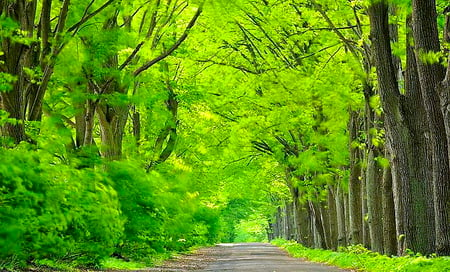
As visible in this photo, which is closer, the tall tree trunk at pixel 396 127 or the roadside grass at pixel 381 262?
the roadside grass at pixel 381 262

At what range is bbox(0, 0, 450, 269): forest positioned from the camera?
Answer: 1180 cm

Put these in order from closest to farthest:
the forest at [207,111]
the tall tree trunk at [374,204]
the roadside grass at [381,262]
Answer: the roadside grass at [381,262] → the forest at [207,111] → the tall tree trunk at [374,204]

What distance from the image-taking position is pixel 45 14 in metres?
15.4

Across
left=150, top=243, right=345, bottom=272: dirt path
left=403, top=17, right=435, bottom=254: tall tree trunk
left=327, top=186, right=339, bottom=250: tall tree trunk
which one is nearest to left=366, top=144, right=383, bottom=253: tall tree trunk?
left=150, top=243, right=345, bottom=272: dirt path

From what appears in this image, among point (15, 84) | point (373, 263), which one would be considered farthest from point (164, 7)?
point (373, 263)

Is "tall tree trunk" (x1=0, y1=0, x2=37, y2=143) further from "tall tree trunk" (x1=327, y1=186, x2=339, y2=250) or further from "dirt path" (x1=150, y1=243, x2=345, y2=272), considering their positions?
"tall tree trunk" (x1=327, y1=186, x2=339, y2=250)

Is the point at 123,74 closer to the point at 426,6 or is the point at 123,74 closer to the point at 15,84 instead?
the point at 15,84

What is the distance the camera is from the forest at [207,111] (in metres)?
11.8

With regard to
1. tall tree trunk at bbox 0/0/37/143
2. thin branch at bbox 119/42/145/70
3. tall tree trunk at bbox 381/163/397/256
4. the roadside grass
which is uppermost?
thin branch at bbox 119/42/145/70

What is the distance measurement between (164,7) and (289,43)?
4.66 meters

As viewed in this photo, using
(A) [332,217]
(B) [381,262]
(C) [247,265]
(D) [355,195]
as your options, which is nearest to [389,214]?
(B) [381,262]

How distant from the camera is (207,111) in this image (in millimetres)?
32781

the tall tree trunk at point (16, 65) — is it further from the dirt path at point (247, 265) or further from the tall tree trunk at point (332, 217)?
the tall tree trunk at point (332, 217)

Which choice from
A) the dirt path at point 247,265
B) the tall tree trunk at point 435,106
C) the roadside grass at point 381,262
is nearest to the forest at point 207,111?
the tall tree trunk at point 435,106
